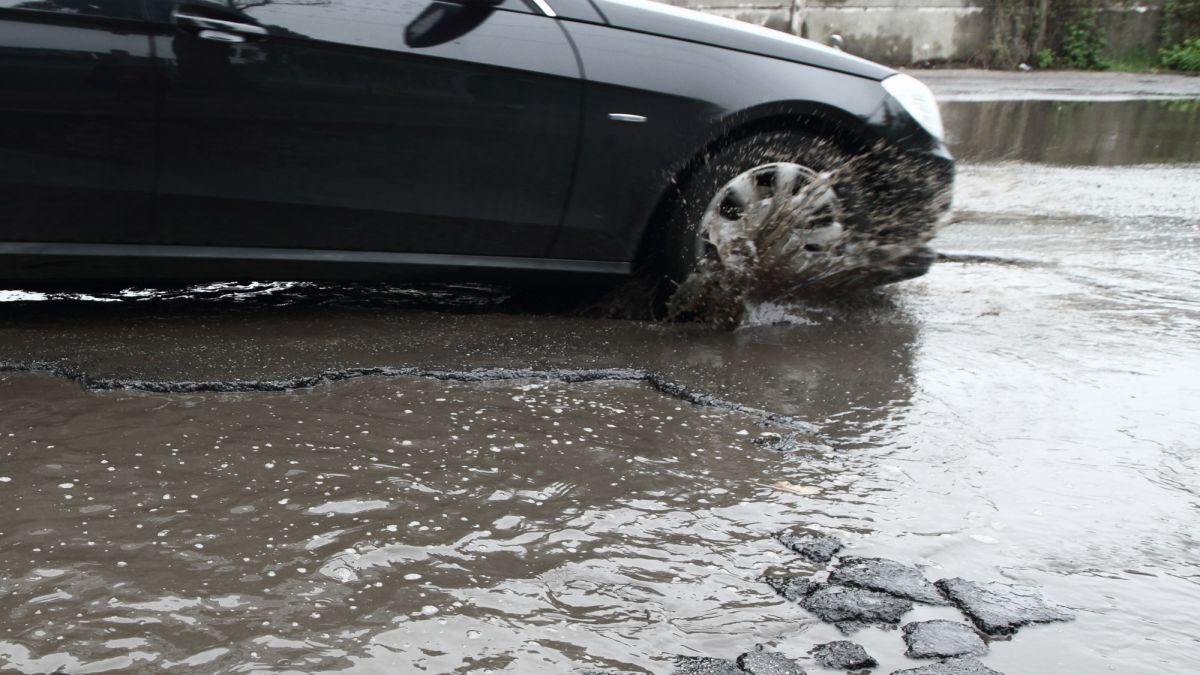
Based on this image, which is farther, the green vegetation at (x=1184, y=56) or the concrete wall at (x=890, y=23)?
the green vegetation at (x=1184, y=56)

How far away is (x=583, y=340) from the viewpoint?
4.16 m

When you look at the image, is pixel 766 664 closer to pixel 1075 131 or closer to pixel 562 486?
pixel 562 486

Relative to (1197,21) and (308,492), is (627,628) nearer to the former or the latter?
(308,492)

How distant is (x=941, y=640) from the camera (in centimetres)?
229

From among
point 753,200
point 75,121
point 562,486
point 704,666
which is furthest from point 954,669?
point 75,121

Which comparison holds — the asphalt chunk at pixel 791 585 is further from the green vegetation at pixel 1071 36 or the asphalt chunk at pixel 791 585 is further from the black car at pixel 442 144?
the green vegetation at pixel 1071 36

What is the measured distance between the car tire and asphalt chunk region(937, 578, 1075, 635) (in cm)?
196

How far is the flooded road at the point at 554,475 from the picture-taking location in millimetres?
2273

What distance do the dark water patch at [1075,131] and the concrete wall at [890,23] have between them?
135 inches

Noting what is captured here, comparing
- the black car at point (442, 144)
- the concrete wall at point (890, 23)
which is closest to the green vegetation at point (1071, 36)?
the concrete wall at point (890, 23)

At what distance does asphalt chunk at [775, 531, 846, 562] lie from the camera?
8.53 ft

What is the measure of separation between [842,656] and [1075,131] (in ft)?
29.9

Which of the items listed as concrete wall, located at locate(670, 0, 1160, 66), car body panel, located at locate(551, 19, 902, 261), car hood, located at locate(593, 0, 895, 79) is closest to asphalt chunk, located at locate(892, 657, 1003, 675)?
car body panel, located at locate(551, 19, 902, 261)

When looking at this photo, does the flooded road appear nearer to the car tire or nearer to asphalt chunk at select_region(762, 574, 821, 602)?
asphalt chunk at select_region(762, 574, 821, 602)
